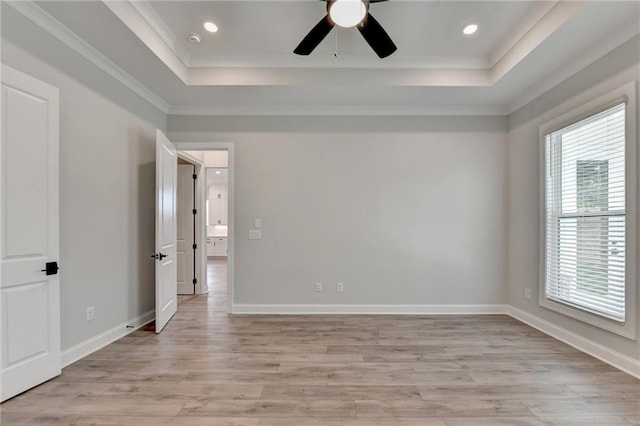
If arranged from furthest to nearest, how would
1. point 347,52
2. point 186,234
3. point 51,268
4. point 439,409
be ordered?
point 186,234
point 347,52
point 51,268
point 439,409

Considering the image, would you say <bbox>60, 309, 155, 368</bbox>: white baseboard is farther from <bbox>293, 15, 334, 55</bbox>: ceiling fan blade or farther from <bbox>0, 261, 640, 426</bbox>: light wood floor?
<bbox>293, 15, 334, 55</bbox>: ceiling fan blade

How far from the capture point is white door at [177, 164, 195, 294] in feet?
16.9

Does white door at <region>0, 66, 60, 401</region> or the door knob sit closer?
white door at <region>0, 66, 60, 401</region>

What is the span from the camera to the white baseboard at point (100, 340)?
2.58 m

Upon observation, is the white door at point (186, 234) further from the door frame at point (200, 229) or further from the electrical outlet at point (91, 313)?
the electrical outlet at point (91, 313)

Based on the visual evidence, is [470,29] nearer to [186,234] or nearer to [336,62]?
[336,62]

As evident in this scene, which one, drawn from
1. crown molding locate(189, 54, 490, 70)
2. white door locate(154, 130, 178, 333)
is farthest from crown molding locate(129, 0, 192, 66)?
white door locate(154, 130, 178, 333)

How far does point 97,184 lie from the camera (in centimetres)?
291

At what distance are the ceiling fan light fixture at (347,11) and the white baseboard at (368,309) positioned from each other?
325cm

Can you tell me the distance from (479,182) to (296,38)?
117 inches

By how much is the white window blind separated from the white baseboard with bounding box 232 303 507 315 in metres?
0.88

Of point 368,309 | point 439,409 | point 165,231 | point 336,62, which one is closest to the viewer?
point 439,409

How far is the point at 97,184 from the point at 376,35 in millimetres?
2893

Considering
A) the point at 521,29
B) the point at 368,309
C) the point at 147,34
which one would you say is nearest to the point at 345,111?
the point at 521,29
